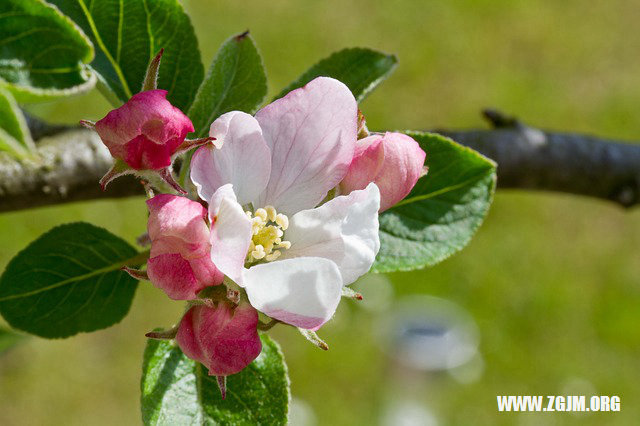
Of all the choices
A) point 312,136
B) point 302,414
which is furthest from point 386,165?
point 302,414

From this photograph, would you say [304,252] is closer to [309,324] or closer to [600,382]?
[309,324]

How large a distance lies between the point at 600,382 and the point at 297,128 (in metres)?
2.57

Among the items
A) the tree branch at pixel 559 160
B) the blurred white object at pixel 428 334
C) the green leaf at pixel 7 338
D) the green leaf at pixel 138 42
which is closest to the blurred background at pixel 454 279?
the blurred white object at pixel 428 334

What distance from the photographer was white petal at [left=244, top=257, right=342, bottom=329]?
56cm

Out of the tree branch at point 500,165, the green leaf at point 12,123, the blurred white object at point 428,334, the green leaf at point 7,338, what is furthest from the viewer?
the blurred white object at point 428,334

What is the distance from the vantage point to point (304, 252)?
0.64 meters

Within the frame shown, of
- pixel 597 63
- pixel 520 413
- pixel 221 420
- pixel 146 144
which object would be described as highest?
pixel 146 144

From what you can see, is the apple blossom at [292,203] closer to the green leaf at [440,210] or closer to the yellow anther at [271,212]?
the yellow anther at [271,212]

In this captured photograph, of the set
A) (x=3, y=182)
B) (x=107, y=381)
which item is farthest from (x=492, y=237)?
(x=3, y=182)

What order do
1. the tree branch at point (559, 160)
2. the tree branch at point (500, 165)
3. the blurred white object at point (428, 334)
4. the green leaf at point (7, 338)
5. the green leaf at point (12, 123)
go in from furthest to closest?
the blurred white object at point (428, 334)
the tree branch at point (559, 160)
the green leaf at point (7, 338)
the tree branch at point (500, 165)
the green leaf at point (12, 123)

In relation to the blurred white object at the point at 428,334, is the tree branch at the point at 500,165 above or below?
above

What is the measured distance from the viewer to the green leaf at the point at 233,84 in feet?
2.41

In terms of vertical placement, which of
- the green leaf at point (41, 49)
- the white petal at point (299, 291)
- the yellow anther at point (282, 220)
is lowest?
the yellow anther at point (282, 220)

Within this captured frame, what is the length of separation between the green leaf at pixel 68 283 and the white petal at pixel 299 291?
0.76 feet
